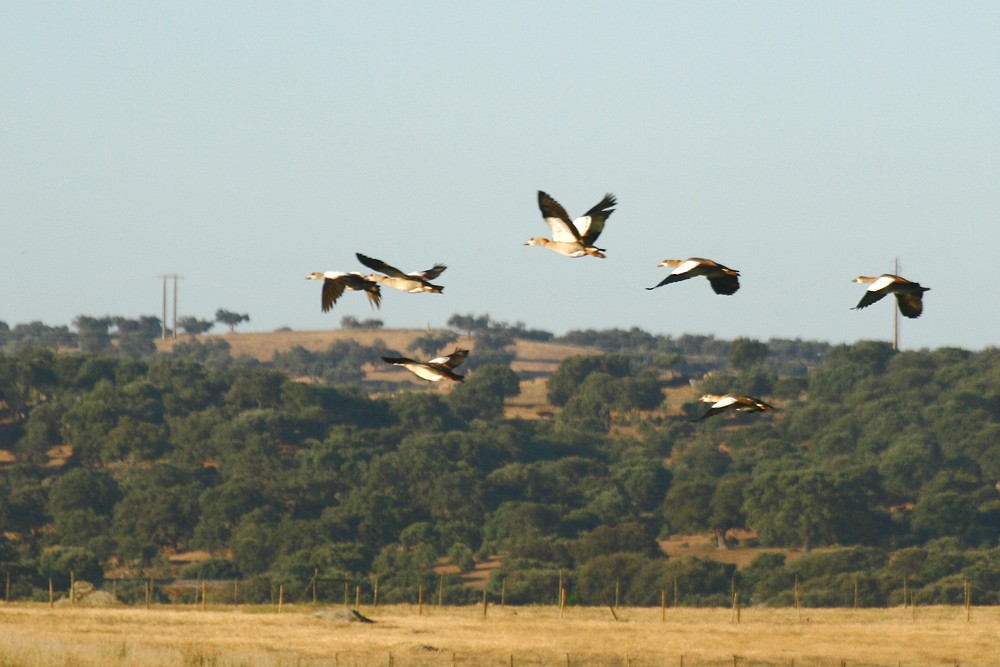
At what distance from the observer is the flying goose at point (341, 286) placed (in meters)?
30.2

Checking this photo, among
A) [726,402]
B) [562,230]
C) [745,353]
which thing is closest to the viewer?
[726,402]

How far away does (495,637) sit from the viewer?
6028 cm

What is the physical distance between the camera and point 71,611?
66.1 meters

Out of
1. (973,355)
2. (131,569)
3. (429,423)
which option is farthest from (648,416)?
(131,569)

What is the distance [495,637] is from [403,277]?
33507 mm

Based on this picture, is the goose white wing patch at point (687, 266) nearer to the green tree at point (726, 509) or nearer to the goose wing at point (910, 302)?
the goose wing at point (910, 302)

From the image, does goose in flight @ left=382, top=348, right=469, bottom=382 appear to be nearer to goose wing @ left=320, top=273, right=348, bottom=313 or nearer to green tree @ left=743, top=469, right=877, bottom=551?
goose wing @ left=320, top=273, right=348, bottom=313

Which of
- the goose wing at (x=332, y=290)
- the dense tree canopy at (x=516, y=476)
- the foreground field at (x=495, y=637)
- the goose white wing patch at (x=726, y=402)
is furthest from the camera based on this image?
the dense tree canopy at (x=516, y=476)

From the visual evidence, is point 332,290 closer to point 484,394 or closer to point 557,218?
point 557,218

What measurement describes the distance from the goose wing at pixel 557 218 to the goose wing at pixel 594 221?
17.8 inches

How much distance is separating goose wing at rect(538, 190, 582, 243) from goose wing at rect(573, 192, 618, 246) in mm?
452

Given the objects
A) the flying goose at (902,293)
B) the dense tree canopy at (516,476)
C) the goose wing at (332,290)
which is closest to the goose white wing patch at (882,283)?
the flying goose at (902,293)

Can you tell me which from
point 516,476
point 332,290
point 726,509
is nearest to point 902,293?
point 332,290

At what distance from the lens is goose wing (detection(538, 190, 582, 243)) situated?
1097 inches
